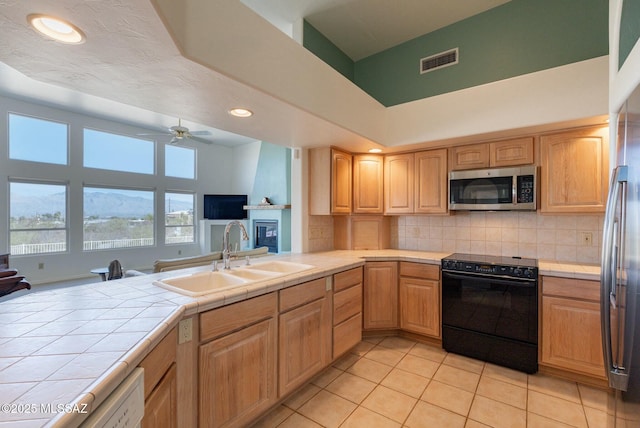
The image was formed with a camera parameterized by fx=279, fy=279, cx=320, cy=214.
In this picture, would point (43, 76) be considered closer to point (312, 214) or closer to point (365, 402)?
point (312, 214)

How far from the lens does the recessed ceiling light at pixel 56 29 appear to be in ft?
3.56

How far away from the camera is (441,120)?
2.84 metres

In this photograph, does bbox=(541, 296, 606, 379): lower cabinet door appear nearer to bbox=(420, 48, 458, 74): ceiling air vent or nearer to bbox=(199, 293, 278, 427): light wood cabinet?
bbox=(199, 293, 278, 427): light wood cabinet

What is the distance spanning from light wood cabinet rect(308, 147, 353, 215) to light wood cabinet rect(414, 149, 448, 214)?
0.79 meters

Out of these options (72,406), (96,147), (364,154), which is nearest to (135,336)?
(72,406)

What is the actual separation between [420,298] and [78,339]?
107 inches

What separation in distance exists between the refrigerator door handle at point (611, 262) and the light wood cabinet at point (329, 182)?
2236 mm

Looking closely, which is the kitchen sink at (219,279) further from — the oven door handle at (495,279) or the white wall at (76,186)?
the white wall at (76,186)

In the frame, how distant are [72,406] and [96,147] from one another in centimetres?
717

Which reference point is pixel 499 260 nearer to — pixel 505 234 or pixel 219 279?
pixel 505 234

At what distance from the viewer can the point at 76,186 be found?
18.9 feet

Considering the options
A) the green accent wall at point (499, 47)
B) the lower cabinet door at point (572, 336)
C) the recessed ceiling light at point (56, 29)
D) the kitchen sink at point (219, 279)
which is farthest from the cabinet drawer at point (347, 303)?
the green accent wall at point (499, 47)

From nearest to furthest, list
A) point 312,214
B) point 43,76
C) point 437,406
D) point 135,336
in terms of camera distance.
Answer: point 135,336 → point 43,76 → point 437,406 → point 312,214

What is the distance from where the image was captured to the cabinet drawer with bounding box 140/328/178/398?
101cm
